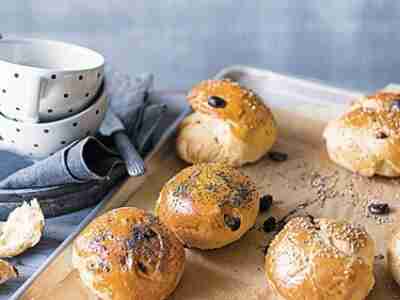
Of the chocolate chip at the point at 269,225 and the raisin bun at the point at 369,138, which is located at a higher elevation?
the raisin bun at the point at 369,138

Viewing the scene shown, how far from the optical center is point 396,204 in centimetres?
160

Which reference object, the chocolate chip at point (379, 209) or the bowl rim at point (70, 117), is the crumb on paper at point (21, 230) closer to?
the bowl rim at point (70, 117)

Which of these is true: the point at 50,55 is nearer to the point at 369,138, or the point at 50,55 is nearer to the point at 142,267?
the point at 142,267

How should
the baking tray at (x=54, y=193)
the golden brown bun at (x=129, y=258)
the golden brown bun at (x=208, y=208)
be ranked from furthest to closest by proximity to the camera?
the baking tray at (x=54, y=193) < the golden brown bun at (x=208, y=208) < the golden brown bun at (x=129, y=258)

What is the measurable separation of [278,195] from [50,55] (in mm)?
639

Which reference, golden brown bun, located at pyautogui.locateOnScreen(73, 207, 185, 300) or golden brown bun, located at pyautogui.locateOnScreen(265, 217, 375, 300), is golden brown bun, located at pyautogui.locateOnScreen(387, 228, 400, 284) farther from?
golden brown bun, located at pyautogui.locateOnScreen(73, 207, 185, 300)

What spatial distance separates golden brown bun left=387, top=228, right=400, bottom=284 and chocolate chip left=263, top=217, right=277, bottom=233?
0.86 ft

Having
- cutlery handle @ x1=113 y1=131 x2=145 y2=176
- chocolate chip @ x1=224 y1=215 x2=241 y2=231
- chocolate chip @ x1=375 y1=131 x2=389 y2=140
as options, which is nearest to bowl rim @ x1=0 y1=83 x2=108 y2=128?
cutlery handle @ x1=113 y1=131 x2=145 y2=176

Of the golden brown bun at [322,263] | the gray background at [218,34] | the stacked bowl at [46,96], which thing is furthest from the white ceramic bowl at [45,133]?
the gray background at [218,34]

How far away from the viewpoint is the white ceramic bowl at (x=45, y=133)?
1.51 m

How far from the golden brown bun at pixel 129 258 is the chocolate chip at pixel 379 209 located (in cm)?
50

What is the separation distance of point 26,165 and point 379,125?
34.1 inches

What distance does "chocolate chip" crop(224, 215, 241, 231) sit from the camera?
1.39m

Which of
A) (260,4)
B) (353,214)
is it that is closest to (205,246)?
(353,214)
